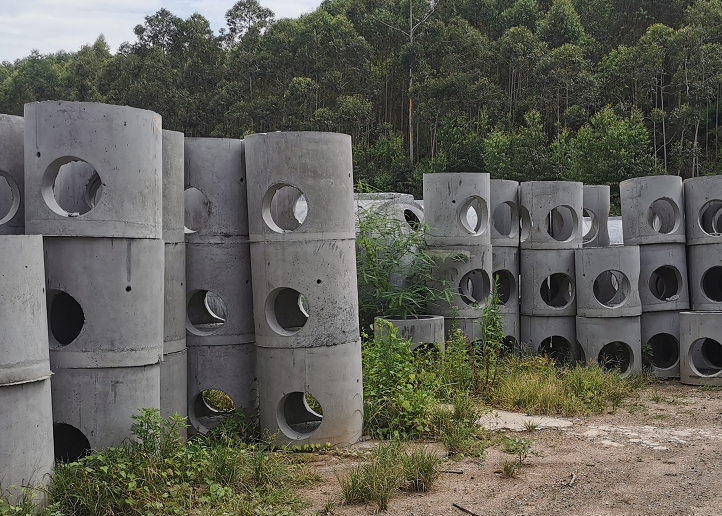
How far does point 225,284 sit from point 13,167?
7.33 ft

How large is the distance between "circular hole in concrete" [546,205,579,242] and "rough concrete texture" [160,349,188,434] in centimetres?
746

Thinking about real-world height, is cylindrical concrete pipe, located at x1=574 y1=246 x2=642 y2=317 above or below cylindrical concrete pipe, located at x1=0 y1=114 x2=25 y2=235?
below

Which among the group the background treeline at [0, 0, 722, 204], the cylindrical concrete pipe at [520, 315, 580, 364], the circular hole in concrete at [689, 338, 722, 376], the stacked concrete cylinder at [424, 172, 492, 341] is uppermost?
the background treeline at [0, 0, 722, 204]

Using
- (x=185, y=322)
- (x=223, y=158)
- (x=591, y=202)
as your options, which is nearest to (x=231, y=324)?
(x=185, y=322)

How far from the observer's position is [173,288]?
7.17 meters

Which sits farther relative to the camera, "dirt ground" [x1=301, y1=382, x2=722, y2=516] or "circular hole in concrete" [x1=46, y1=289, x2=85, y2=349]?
"circular hole in concrete" [x1=46, y1=289, x2=85, y2=349]

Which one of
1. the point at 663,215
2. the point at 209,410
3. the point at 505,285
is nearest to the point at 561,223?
the point at 663,215

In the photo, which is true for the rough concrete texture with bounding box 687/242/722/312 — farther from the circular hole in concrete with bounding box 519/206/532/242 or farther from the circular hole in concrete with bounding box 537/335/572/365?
the circular hole in concrete with bounding box 519/206/532/242

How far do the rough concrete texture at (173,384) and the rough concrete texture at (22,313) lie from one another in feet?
6.05

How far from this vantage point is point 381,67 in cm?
3731

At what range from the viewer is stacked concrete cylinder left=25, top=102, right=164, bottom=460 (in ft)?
19.3

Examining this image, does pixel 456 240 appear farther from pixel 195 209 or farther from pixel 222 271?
pixel 222 271

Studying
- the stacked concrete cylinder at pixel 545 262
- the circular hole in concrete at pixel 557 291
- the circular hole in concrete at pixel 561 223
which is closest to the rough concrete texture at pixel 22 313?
the stacked concrete cylinder at pixel 545 262

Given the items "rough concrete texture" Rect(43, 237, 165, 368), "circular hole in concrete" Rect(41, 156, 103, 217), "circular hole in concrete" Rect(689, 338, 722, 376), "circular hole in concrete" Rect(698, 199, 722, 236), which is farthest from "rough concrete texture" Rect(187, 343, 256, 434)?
"circular hole in concrete" Rect(698, 199, 722, 236)
